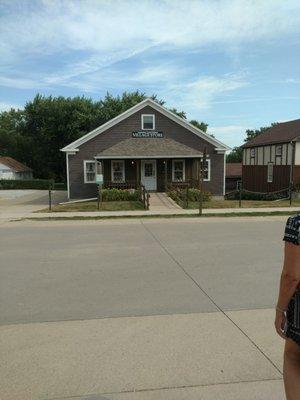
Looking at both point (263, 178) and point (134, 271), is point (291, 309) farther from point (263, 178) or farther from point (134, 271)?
point (263, 178)

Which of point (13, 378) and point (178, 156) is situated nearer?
point (13, 378)

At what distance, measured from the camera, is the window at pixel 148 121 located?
28078mm

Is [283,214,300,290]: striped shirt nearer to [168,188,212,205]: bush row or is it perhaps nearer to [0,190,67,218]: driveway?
[0,190,67,218]: driveway

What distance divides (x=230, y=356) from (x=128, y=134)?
81.1 feet

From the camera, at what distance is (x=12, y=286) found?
22.9 feet

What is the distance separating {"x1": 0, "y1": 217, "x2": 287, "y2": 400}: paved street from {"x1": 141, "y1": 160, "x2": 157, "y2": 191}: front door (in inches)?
710

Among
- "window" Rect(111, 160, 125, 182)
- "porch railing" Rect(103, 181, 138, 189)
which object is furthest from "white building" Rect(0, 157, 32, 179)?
"porch railing" Rect(103, 181, 138, 189)

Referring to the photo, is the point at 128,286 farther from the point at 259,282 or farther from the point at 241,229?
the point at 241,229

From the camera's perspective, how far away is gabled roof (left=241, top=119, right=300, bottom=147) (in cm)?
3362

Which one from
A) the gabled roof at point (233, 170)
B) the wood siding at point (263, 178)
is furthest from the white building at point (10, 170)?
the wood siding at point (263, 178)

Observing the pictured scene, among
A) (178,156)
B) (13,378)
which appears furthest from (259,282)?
(178,156)

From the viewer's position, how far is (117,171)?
93.4ft

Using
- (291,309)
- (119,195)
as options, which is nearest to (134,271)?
(291,309)

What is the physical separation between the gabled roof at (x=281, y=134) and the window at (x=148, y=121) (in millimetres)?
11176
